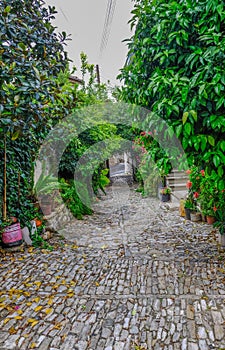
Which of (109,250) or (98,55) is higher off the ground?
(98,55)

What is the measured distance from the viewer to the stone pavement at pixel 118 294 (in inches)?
71.5

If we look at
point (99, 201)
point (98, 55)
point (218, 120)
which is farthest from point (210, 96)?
point (98, 55)

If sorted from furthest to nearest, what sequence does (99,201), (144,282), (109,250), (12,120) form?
(99,201) < (109,250) < (144,282) < (12,120)

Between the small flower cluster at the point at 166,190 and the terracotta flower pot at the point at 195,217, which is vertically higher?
the small flower cluster at the point at 166,190

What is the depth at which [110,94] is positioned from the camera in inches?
450

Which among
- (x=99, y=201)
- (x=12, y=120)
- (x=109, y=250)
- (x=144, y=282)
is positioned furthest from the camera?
(x=99, y=201)

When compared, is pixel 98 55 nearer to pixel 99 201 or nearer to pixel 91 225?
pixel 99 201

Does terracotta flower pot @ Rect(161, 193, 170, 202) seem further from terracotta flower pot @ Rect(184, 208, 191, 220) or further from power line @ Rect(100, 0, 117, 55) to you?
power line @ Rect(100, 0, 117, 55)

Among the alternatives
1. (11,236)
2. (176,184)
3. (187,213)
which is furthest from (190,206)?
(11,236)

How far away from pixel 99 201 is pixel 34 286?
5201 mm

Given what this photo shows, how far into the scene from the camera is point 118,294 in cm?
237

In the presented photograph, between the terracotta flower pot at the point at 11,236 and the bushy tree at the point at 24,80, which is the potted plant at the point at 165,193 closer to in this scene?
the bushy tree at the point at 24,80

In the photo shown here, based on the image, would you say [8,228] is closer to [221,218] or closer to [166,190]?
[221,218]

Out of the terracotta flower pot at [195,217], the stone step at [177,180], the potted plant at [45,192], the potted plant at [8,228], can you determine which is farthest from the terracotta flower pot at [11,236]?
the stone step at [177,180]
